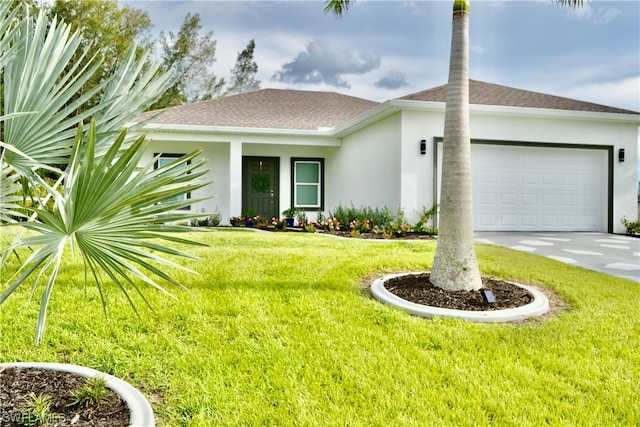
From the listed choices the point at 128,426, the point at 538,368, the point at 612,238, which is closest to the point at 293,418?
the point at 128,426

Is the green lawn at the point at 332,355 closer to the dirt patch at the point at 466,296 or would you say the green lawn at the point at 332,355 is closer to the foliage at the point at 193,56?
the dirt patch at the point at 466,296

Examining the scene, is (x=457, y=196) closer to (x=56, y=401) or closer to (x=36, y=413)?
(x=56, y=401)

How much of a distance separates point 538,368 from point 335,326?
5.15ft

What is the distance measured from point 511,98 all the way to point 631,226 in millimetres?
4397

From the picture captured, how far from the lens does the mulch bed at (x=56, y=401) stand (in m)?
2.29

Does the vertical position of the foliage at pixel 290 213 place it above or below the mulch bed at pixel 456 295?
above

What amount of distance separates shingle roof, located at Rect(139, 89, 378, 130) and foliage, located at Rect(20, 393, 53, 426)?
11584 mm

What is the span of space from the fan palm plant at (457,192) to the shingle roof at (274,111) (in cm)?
923

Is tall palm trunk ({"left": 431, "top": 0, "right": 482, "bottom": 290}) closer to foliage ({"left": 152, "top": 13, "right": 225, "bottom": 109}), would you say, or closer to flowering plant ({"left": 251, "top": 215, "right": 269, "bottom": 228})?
flowering plant ({"left": 251, "top": 215, "right": 269, "bottom": 228})

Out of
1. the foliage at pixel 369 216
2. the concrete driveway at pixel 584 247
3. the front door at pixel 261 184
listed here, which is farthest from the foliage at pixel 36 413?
the front door at pixel 261 184

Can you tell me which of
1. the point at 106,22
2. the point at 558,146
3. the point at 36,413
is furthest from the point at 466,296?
the point at 106,22

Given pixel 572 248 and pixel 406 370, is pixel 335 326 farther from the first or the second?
pixel 572 248

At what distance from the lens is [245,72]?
2970 cm

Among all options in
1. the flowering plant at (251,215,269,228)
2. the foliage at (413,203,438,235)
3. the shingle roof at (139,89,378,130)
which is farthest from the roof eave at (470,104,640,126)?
the flowering plant at (251,215,269,228)
